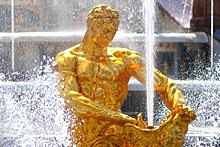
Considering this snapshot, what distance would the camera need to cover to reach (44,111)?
7652 mm

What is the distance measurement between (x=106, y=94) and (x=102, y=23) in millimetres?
504

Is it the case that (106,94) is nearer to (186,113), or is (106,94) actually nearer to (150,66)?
(150,66)

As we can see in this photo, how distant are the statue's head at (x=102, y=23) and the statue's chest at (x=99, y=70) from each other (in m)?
0.17

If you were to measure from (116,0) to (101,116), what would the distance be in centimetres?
814

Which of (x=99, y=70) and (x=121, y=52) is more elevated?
(x=121, y=52)

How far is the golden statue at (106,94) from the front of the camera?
619 cm

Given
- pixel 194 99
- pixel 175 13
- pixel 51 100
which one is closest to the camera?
pixel 51 100

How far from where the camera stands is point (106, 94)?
649cm

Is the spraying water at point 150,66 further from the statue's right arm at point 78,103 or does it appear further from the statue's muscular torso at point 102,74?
the statue's right arm at point 78,103

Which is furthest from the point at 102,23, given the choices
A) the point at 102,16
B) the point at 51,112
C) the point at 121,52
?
the point at 51,112

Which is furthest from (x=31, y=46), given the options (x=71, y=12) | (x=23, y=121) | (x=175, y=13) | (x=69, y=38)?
(x=23, y=121)

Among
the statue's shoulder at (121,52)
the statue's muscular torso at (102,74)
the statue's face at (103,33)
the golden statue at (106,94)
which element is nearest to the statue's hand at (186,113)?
the golden statue at (106,94)

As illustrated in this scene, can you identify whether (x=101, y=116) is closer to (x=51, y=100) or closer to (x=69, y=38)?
(x=51, y=100)

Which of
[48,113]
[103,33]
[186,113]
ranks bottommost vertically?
[48,113]
